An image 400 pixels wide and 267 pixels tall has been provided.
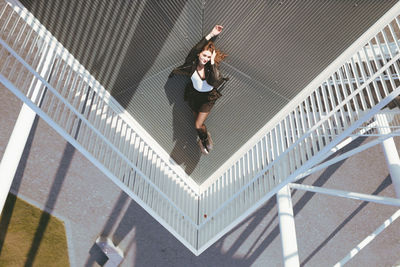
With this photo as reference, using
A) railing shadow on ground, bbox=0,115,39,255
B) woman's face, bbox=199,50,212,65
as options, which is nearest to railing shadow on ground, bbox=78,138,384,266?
railing shadow on ground, bbox=0,115,39,255

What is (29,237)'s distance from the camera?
6.24m

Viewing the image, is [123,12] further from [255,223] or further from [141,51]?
[255,223]

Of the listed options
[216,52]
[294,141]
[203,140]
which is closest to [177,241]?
[203,140]

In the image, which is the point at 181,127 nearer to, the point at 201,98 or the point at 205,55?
the point at 201,98

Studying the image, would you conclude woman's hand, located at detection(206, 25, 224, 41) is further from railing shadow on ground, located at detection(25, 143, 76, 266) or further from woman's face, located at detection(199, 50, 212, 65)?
railing shadow on ground, located at detection(25, 143, 76, 266)

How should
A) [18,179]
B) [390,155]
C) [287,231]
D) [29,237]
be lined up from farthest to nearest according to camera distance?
[29,237], [18,179], [390,155], [287,231]

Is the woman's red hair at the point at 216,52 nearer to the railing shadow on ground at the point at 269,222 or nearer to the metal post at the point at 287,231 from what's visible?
the metal post at the point at 287,231

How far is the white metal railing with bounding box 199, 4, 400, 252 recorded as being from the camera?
3.98m

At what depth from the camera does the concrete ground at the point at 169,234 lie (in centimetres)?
614

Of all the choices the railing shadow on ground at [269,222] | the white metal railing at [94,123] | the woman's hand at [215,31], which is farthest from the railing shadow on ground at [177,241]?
the woman's hand at [215,31]

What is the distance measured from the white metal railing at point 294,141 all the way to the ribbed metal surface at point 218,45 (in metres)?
0.24

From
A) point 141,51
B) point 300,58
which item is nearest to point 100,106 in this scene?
point 141,51

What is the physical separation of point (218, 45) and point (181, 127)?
4.63 ft

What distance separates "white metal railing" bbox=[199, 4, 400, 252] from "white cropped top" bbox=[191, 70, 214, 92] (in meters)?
1.16
